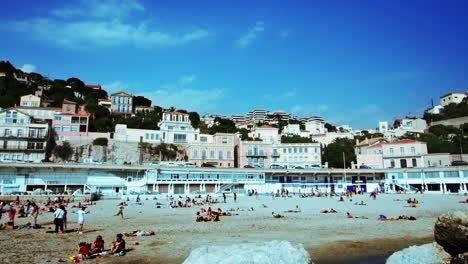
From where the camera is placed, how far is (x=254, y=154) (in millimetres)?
66312

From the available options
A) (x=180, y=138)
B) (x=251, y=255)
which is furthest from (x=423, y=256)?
(x=180, y=138)

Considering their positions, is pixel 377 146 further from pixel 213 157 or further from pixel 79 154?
pixel 79 154

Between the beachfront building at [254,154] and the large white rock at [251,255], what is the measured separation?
58598 millimetres

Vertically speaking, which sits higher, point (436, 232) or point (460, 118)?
point (460, 118)

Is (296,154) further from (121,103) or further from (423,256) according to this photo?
(423,256)

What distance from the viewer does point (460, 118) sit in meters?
91.9

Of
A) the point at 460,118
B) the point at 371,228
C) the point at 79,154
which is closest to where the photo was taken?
the point at 371,228

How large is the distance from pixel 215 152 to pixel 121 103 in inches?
1593

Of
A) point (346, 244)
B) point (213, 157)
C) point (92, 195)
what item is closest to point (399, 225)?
point (346, 244)

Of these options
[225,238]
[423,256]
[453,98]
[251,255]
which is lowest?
[225,238]

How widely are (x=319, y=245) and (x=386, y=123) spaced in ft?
430

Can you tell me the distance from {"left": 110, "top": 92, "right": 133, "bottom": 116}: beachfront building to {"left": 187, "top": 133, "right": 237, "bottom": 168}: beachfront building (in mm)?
33863

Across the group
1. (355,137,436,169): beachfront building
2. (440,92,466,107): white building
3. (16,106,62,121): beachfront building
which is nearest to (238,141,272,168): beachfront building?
(355,137,436,169): beachfront building

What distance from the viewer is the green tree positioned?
186 ft
